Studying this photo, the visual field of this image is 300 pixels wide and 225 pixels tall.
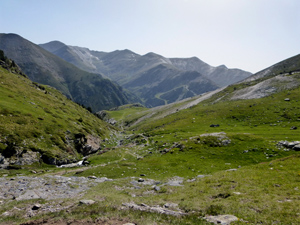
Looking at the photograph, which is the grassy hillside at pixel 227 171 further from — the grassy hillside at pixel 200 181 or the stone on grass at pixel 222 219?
the stone on grass at pixel 222 219

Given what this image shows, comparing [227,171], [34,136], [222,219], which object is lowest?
[227,171]

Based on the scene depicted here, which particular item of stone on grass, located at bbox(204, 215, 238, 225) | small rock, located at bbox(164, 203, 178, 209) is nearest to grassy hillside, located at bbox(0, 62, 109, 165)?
small rock, located at bbox(164, 203, 178, 209)

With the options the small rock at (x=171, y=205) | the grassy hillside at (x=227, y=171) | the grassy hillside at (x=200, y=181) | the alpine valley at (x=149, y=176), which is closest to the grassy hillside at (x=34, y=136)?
the alpine valley at (x=149, y=176)

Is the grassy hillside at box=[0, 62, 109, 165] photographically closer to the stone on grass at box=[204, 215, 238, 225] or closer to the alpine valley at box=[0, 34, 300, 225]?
the alpine valley at box=[0, 34, 300, 225]

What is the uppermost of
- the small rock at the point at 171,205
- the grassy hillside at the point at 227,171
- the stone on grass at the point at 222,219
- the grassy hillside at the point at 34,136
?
the grassy hillside at the point at 34,136

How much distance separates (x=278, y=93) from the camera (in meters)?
112

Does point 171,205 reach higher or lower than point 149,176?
higher

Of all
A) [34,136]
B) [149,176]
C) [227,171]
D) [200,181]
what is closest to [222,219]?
[200,181]

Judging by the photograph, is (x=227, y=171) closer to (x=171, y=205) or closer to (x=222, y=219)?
(x=171, y=205)

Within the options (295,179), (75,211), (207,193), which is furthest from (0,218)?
(295,179)

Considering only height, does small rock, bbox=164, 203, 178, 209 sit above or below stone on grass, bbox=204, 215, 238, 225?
below

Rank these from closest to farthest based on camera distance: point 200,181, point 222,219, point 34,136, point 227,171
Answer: point 222,219
point 200,181
point 227,171
point 34,136

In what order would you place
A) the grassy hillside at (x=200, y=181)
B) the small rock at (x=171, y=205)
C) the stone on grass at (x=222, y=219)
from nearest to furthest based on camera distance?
the stone on grass at (x=222, y=219) < the grassy hillside at (x=200, y=181) < the small rock at (x=171, y=205)

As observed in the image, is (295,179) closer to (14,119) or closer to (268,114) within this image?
(14,119)
